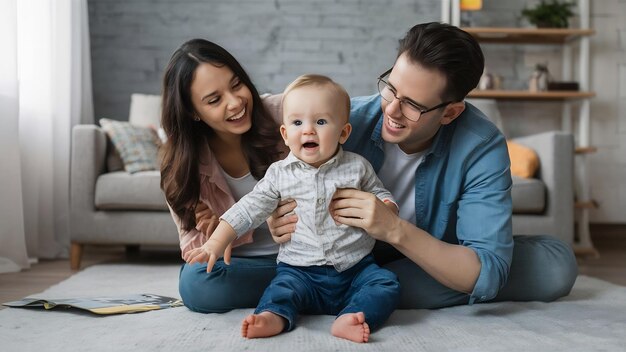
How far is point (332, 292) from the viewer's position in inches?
67.8

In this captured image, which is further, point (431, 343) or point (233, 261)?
point (233, 261)

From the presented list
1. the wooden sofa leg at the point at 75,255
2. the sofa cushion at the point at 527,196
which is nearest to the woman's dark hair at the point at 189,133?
the wooden sofa leg at the point at 75,255

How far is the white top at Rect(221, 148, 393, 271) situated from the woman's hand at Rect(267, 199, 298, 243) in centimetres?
1

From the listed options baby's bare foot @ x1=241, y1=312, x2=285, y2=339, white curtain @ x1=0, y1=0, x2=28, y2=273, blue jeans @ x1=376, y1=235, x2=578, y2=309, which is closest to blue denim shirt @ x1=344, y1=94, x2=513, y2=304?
blue jeans @ x1=376, y1=235, x2=578, y2=309

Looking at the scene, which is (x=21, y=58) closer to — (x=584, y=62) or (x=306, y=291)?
(x=306, y=291)

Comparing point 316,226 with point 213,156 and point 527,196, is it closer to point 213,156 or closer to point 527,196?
point 213,156

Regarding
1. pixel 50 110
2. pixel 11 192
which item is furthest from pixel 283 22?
pixel 11 192

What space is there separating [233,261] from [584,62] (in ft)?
10.3

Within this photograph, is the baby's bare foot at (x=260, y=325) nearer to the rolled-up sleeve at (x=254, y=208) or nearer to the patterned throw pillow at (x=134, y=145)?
the rolled-up sleeve at (x=254, y=208)

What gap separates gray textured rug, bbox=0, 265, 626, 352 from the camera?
148cm

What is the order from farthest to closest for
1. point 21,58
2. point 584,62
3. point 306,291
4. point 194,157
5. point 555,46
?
point 555,46 → point 584,62 → point 21,58 → point 194,157 → point 306,291

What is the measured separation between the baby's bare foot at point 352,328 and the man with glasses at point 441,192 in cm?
20

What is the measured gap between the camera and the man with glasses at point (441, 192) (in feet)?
5.47

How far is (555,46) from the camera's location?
4.55m
